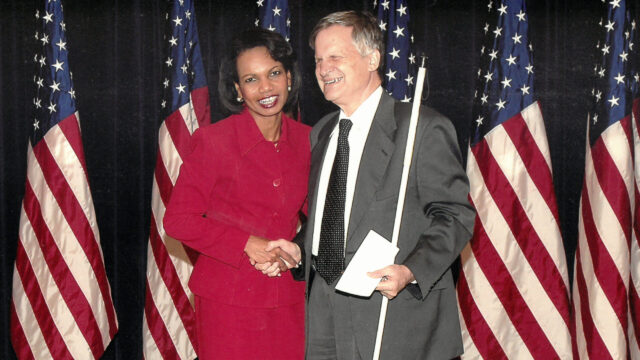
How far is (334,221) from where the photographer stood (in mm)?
1940

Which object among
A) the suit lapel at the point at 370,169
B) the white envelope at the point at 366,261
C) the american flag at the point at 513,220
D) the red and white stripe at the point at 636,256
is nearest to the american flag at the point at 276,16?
the american flag at the point at 513,220

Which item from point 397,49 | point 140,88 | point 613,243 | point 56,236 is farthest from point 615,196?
point 56,236

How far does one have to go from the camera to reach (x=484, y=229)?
3449mm

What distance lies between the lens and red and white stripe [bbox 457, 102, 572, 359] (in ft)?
11.2

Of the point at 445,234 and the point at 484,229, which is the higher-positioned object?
the point at 445,234

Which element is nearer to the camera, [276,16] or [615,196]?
[615,196]

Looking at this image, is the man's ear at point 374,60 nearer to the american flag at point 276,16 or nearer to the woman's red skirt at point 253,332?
the woman's red skirt at point 253,332

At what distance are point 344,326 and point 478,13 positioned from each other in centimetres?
248

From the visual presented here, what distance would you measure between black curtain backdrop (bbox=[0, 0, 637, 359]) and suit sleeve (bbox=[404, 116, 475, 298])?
2155 mm

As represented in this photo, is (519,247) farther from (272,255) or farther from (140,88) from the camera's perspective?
(140,88)

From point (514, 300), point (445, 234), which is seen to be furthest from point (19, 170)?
point (445, 234)

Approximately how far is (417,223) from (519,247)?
5.67 feet

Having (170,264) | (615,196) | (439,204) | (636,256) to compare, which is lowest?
(170,264)

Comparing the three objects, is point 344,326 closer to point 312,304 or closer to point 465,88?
point 312,304
